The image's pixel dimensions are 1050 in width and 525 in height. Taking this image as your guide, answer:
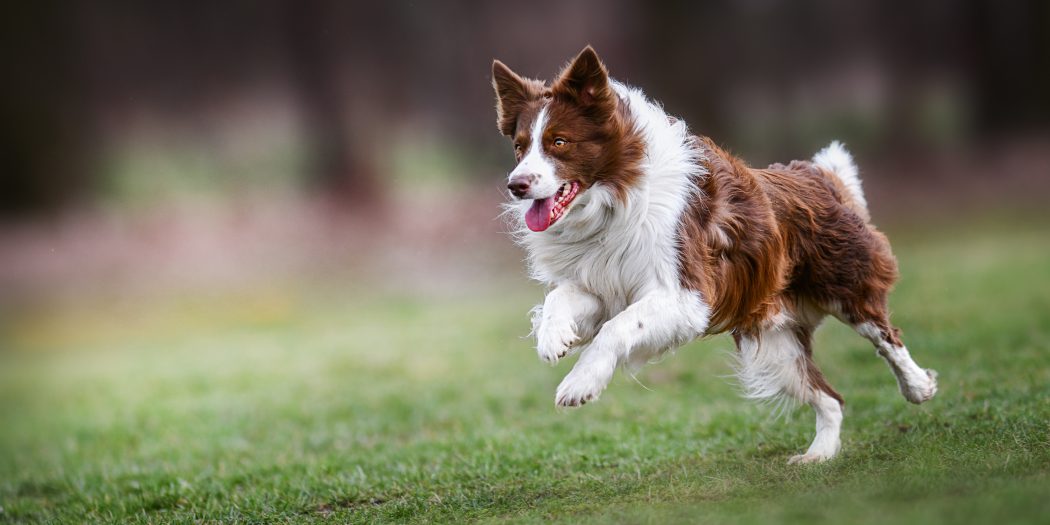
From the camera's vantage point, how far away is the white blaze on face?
17.5 ft

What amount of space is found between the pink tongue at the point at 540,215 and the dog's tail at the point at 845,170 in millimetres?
2120

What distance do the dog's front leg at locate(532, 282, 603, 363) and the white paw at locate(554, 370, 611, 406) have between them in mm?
135

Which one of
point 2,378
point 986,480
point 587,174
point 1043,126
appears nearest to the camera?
point 986,480

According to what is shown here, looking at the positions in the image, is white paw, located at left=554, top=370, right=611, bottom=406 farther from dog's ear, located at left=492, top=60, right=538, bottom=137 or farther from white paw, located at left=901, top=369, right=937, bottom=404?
white paw, located at left=901, top=369, right=937, bottom=404

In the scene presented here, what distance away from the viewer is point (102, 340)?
64.3 feet

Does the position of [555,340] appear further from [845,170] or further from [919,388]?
[845,170]

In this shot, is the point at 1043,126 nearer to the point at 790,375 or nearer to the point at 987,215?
the point at 987,215

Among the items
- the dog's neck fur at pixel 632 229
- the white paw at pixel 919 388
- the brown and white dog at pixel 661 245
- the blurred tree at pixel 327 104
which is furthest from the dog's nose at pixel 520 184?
the blurred tree at pixel 327 104

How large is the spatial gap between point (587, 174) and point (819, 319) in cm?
190

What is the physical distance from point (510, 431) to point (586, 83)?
3612 mm

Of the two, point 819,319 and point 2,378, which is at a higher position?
point 819,319

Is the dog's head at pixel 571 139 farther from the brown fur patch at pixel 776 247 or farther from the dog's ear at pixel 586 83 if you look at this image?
the brown fur patch at pixel 776 247

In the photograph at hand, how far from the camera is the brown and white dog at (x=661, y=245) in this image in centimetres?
548

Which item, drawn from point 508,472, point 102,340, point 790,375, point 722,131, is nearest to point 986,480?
point 790,375
